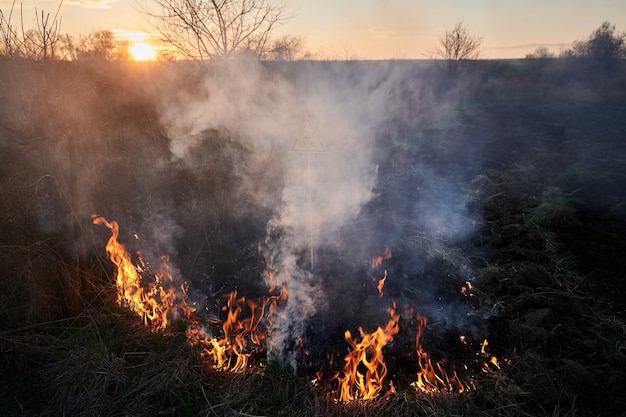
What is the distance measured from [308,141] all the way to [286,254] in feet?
5.27

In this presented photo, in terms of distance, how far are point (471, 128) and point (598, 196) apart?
746cm

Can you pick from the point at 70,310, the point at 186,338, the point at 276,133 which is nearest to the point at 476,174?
the point at 276,133

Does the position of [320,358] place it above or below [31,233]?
below

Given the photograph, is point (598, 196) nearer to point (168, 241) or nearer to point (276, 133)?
point (276, 133)

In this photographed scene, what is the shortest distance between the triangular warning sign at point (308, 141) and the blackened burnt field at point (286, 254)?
0.11 ft

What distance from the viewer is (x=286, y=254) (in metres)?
4.79

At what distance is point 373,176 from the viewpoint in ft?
27.4

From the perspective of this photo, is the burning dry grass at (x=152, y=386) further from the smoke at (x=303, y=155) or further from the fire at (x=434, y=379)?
the smoke at (x=303, y=155)

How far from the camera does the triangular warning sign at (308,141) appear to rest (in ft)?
16.0

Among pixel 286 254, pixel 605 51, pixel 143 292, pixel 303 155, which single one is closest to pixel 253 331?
pixel 286 254

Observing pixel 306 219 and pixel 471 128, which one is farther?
pixel 471 128

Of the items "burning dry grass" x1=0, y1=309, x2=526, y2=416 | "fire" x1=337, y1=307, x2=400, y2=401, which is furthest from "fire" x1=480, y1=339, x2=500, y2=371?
"fire" x1=337, y1=307, x2=400, y2=401

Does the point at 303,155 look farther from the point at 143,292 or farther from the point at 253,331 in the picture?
the point at 253,331

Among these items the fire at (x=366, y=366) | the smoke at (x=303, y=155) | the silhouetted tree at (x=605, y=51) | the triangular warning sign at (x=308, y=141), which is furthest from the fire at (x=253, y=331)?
the silhouetted tree at (x=605, y=51)
